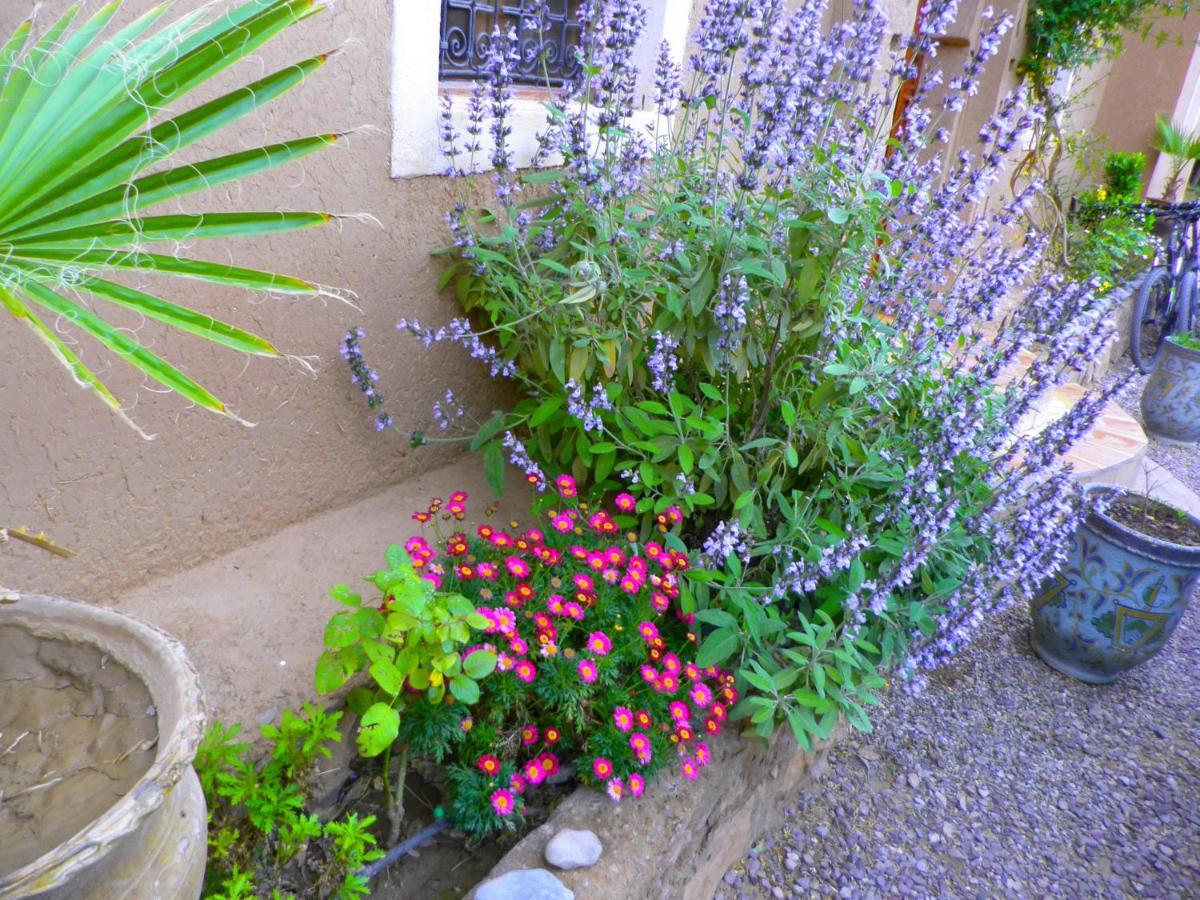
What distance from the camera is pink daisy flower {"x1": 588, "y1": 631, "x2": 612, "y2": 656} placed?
6.72 ft

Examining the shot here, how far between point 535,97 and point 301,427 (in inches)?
56.6

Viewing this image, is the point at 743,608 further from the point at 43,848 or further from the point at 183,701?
the point at 43,848

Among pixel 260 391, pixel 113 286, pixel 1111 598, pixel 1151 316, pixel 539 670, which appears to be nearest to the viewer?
pixel 113 286

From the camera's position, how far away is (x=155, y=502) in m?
2.29

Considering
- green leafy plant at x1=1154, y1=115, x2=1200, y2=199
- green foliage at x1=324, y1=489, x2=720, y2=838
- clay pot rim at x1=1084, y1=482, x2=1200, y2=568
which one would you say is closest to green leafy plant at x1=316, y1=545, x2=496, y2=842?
green foliage at x1=324, y1=489, x2=720, y2=838

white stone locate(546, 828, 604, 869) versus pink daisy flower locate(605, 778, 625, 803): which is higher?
pink daisy flower locate(605, 778, 625, 803)

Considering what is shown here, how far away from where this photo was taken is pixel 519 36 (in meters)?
3.04

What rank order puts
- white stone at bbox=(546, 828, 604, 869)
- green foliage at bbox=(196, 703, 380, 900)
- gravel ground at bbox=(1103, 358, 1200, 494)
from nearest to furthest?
green foliage at bbox=(196, 703, 380, 900)
white stone at bbox=(546, 828, 604, 869)
gravel ground at bbox=(1103, 358, 1200, 494)

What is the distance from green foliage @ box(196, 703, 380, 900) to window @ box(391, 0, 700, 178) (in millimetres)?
1616

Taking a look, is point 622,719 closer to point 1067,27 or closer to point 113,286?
point 113,286

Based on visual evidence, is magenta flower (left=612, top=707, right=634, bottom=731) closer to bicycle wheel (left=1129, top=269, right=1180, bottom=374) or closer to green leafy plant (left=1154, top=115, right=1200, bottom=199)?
bicycle wheel (left=1129, top=269, right=1180, bottom=374)

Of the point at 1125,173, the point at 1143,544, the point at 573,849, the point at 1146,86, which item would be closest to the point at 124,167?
the point at 573,849

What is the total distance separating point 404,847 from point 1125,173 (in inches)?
406

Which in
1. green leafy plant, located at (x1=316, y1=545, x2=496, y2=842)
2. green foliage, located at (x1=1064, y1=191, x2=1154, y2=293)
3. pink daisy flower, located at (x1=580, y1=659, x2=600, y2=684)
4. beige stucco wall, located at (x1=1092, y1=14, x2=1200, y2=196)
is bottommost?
pink daisy flower, located at (x1=580, y1=659, x2=600, y2=684)
